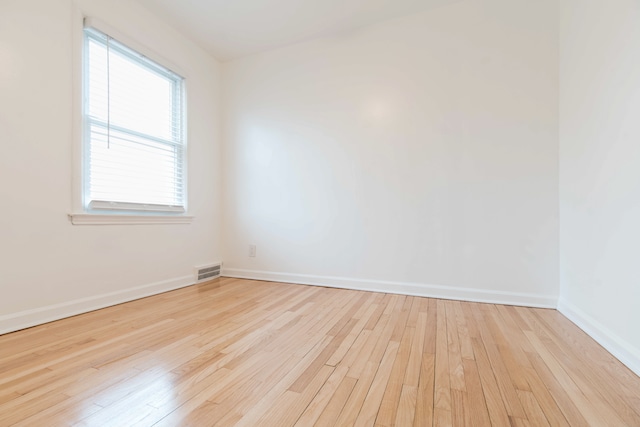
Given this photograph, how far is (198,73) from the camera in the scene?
2961 millimetres

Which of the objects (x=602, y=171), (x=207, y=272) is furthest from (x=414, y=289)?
(x=207, y=272)

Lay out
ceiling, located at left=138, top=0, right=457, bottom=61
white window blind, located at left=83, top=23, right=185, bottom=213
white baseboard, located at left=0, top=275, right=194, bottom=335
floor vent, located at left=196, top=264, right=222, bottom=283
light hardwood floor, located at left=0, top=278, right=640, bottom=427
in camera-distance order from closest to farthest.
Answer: light hardwood floor, located at left=0, top=278, right=640, bottom=427 < white baseboard, located at left=0, top=275, right=194, bottom=335 < white window blind, located at left=83, top=23, right=185, bottom=213 < ceiling, located at left=138, top=0, right=457, bottom=61 < floor vent, located at left=196, top=264, right=222, bottom=283

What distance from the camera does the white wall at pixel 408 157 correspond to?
213 cm

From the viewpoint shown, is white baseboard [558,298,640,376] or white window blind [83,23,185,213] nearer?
white baseboard [558,298,640,376]

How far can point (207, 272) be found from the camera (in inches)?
117

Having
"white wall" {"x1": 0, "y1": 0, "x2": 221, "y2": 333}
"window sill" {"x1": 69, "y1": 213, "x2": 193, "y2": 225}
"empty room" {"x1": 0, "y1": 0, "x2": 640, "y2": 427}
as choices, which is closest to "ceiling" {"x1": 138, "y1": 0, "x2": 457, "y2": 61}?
"empty room" {"x1": 0, "y1": 0, "x2": 640, "y2": 427}

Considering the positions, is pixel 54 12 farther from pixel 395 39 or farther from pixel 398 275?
pixel 398 275

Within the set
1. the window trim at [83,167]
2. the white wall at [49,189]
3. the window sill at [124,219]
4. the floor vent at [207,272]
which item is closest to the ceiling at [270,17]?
the white wall at [49,189]

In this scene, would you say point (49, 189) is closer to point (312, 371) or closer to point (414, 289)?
point (312, 371)

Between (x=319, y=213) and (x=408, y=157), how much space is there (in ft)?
3.19

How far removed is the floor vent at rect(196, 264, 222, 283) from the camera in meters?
2.88

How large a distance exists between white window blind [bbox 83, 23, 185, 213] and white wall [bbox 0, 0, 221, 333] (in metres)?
0.14

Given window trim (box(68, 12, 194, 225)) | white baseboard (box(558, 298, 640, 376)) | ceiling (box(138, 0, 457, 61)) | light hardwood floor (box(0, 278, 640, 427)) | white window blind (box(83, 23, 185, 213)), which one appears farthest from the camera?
ceiling (box(138, 0, 457, 61))

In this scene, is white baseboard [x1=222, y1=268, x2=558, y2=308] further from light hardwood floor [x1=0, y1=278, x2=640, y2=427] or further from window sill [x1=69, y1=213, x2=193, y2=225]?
window sill [x1=69, y1=213, x2=193, y2=225]
